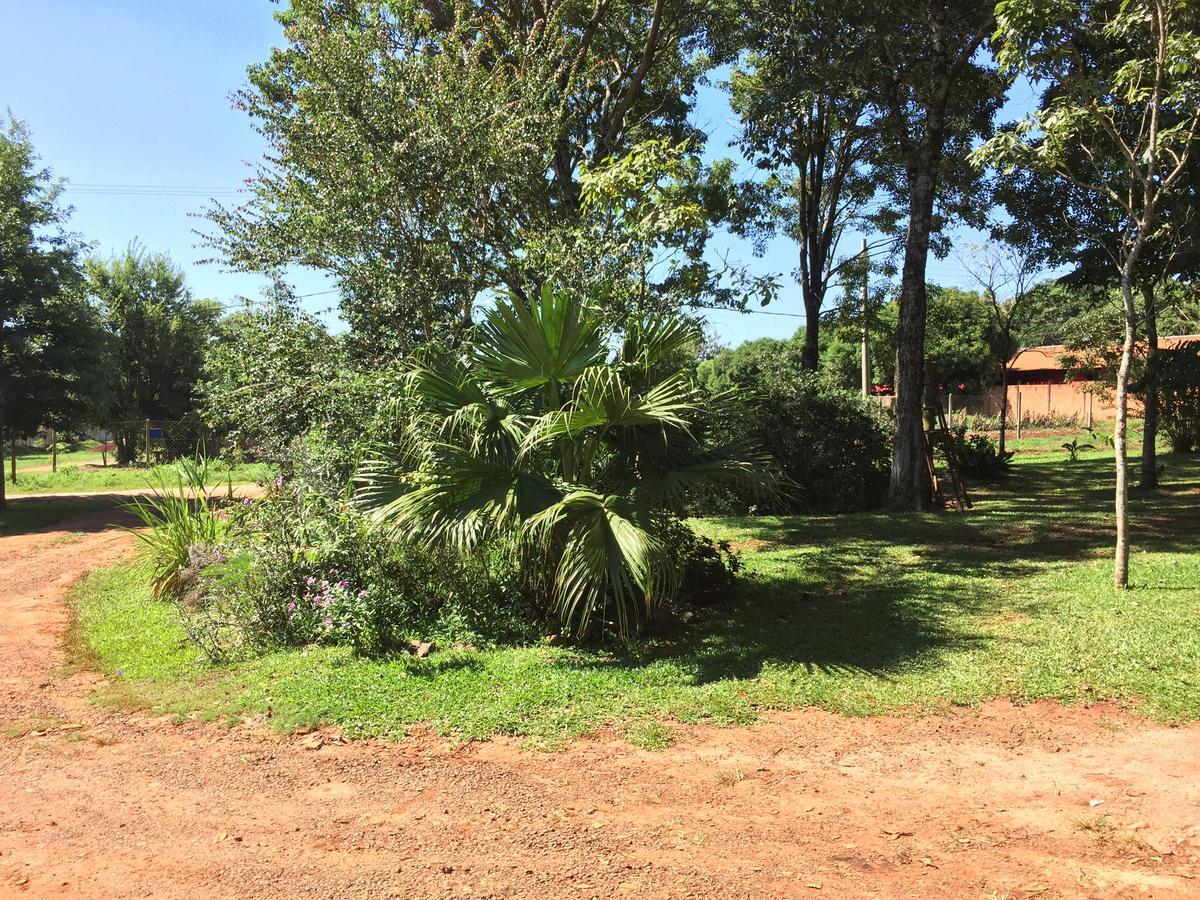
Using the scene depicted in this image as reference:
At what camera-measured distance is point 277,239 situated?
32.6 ft

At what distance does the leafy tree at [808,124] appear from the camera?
1205 centimetres

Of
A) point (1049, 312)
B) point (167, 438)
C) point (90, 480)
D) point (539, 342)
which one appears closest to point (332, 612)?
point (539, 342)

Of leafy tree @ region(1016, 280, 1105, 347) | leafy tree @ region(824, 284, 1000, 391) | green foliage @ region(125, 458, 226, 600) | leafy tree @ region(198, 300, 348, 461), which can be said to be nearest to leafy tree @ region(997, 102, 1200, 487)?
leafy tree @ region(1016, 280, 1105, 347)

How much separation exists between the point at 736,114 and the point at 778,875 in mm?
17645

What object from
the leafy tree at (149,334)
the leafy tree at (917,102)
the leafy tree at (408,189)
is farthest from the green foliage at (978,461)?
the leafy tree at (149,334)

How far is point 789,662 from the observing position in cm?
615

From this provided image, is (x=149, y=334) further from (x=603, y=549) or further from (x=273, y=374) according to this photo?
(x=603, y=549)

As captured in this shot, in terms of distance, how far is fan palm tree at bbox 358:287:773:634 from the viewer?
6.27 metres

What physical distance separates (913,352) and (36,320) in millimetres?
18050

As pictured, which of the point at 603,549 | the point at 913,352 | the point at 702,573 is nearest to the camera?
the point at 603,549

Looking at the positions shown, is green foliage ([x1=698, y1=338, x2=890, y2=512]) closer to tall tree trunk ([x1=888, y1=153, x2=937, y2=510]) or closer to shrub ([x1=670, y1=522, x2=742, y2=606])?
tall tree trunk ([x1=888, y1=153, x2=937, y2=510])

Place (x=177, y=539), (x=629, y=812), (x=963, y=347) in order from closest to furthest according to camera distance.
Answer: (x=629, y=812)
(x=177, y=539)
(x=963, y=347)

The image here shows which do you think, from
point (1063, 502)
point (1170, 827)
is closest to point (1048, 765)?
point (1170, 827)

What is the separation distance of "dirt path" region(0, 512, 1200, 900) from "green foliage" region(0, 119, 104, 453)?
15.6m
